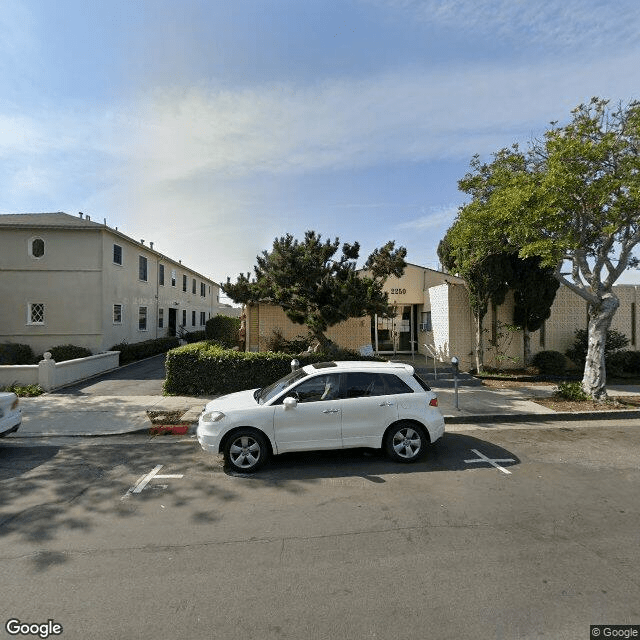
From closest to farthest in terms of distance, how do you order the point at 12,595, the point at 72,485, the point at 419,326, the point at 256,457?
the point at 12,595
the point at 72,485
the point at 256,457
the point at 419,326

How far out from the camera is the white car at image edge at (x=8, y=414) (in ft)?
22.3

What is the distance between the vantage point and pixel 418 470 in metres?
5.73

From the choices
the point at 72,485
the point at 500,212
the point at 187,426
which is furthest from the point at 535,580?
the point at 500,212

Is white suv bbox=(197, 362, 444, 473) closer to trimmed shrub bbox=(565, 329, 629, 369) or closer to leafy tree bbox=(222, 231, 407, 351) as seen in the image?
leafy tree bbox=(222, 231, 407, 351)

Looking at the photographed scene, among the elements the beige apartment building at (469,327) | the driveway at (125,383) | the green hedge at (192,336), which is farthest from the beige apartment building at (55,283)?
the green hedge at (192,336)

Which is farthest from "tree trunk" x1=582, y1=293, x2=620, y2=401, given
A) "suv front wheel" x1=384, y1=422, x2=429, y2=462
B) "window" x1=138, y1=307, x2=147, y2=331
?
"window" x1=138, y1=307, x2=147, y2=331

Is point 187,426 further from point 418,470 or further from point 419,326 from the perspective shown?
point 419,326

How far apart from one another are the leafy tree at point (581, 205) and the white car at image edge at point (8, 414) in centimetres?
1083

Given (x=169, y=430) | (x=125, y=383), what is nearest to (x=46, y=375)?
(x=125, y=383)

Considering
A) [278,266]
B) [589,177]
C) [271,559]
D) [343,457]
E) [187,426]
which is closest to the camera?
[271,559]

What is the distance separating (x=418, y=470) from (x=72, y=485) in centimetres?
480

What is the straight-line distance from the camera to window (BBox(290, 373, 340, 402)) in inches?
236

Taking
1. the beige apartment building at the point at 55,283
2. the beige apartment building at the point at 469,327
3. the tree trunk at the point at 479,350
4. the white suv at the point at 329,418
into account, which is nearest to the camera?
the white suv at the point at 329,418

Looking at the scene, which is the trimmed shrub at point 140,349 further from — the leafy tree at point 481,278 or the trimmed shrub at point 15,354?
the leafy tree at point 481,278
